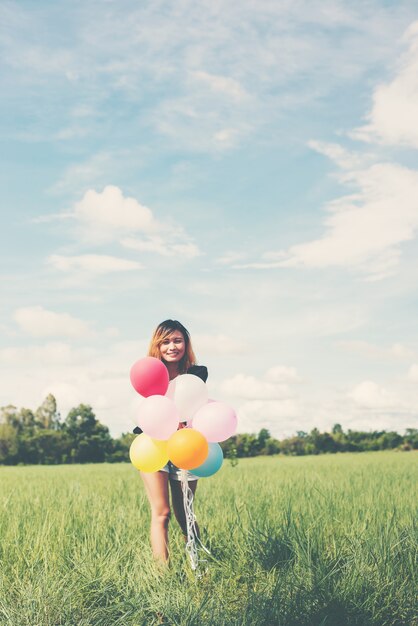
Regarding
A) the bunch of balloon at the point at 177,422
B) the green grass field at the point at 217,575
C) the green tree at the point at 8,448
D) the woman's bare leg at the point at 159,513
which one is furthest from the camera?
the green tree at the point at 8,448

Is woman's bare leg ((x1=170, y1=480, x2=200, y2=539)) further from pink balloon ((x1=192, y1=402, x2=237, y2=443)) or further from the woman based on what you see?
pink balloon ((x1=192, y1=402, x2=237, y2=443))

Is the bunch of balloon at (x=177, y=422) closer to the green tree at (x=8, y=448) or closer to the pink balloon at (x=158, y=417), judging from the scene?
the pink balloon at (x=158, y=417)

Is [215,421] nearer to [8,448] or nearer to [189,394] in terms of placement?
[189,394]

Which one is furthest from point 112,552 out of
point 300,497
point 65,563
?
point 300,497

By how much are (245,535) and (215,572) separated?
53cm

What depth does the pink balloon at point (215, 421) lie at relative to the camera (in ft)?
13.8

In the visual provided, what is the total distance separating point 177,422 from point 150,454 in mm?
296

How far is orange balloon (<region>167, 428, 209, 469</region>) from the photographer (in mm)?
4031

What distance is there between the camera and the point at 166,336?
4.54 m

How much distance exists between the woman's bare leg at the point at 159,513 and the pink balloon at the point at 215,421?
1.81 feet

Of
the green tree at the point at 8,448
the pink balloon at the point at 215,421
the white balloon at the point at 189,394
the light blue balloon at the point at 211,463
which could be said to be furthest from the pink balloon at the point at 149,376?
the green tree at the point at 8,448

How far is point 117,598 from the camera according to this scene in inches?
165

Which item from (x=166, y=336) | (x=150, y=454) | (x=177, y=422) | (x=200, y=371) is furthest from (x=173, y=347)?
(x=150, y=454)

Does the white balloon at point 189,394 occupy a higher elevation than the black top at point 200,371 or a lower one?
lower
